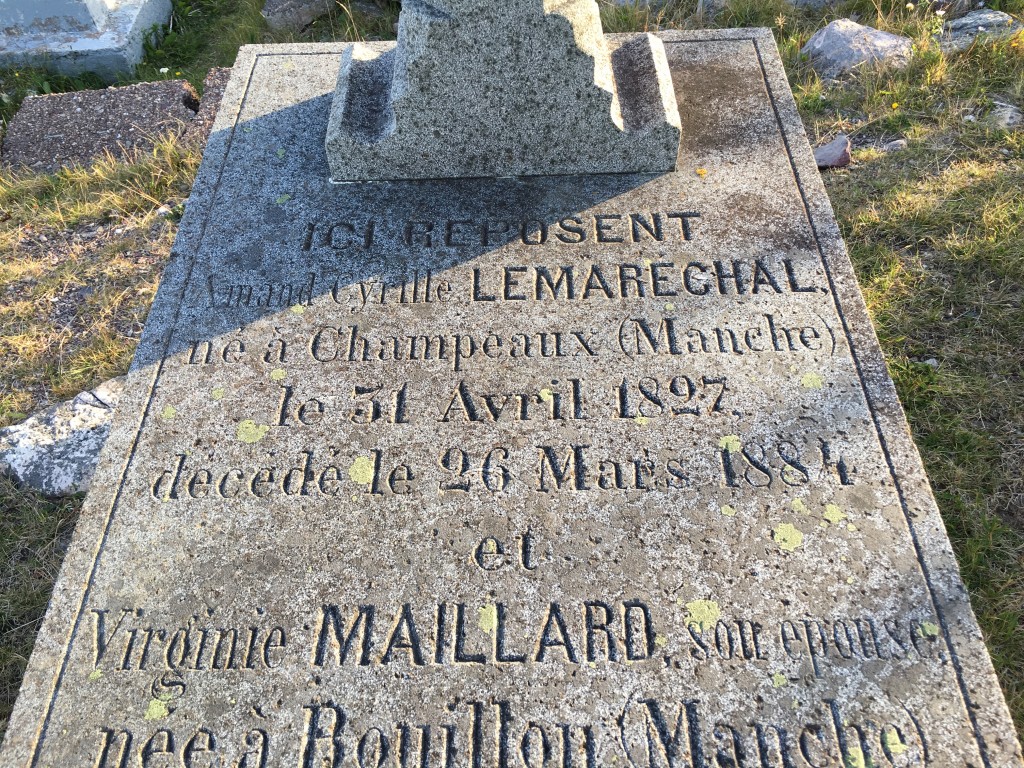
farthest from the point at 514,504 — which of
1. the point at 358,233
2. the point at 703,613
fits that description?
the point at 358,233

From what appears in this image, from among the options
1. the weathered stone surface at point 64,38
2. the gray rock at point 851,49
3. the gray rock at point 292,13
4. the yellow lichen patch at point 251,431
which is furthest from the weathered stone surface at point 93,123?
the gray rock at point 851,49

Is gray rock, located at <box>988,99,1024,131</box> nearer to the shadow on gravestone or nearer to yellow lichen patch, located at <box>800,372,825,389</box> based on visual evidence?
the shadow on gravestone

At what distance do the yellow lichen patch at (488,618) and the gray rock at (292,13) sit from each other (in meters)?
5.53

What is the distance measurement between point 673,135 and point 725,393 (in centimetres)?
96

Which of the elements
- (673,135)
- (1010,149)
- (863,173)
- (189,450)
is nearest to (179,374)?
(189,450)

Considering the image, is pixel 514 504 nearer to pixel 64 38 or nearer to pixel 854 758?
pixel 854 758

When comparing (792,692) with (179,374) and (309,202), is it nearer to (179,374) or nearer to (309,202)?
(179,374)

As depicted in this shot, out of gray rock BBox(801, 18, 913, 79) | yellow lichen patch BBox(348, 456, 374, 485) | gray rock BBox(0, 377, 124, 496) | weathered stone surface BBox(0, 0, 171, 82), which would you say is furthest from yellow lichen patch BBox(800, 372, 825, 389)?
weathered stone surface BBox(0, 0, 171, 82)

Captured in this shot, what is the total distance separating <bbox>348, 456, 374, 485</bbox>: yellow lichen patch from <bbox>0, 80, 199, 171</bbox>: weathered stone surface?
356 cm

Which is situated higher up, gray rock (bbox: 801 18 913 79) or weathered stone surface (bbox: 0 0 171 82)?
weathered stone surface (bbox: 0 0 171 82)

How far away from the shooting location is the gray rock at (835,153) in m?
4.29

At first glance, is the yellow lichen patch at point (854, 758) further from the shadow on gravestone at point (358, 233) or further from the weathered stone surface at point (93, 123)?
the weathered stone surface at point (93, 123)

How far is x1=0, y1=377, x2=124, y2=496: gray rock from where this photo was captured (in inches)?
136

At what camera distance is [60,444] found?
3.55m
